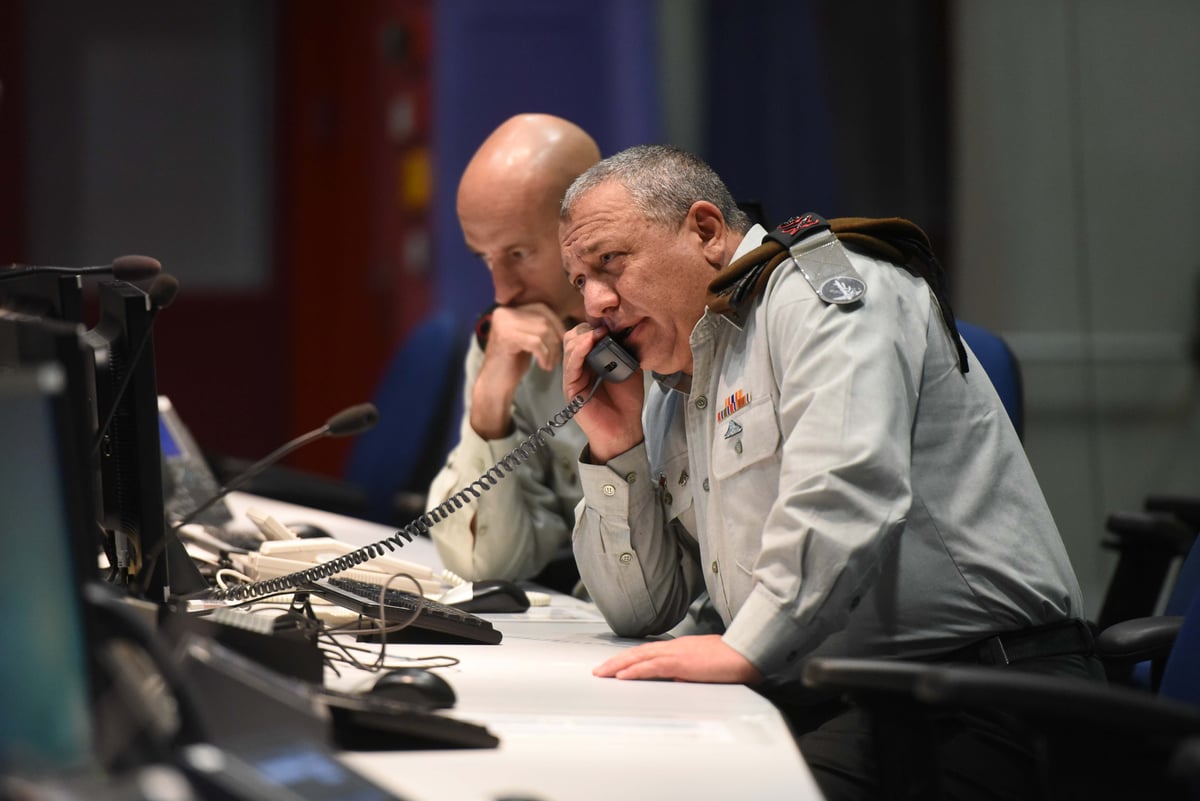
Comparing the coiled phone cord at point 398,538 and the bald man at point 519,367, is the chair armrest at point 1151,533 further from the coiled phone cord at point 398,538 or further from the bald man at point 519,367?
the coiled phone cord at point 398,538

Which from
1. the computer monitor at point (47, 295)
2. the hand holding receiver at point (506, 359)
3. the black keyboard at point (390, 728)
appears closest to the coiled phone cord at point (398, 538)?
the hand holding receiver at point (506, 359)

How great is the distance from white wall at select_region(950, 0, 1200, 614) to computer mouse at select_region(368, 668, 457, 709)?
117 inches

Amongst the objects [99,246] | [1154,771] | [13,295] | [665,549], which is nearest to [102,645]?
[13,295]

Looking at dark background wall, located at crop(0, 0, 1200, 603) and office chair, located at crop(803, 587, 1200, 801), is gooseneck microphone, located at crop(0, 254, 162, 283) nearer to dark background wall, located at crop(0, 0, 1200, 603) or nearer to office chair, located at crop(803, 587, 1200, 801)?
office chair, located at crop(803, 587, 1200, 801)

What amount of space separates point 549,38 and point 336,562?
9.57 ft

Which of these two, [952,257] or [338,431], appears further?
[952,257]

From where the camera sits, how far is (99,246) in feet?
18.3

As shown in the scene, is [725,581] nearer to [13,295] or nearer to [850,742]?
[850,742]

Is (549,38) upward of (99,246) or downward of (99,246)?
upward

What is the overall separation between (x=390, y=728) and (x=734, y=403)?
70 centimetres

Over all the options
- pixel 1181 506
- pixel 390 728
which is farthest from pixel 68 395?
pixel 1181 506

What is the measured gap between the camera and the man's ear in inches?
67.6

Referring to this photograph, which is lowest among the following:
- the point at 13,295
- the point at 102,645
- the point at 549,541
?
the point at 549,541

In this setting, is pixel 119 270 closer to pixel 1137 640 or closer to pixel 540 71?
pixel 1137 640
